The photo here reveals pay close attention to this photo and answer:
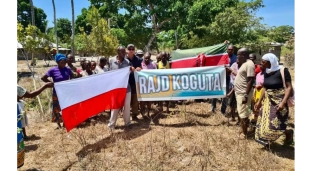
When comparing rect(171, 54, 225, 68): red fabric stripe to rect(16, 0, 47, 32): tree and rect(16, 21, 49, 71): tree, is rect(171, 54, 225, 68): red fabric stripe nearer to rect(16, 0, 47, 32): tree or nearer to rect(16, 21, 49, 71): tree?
rect(16, 21, 49, 71): tree

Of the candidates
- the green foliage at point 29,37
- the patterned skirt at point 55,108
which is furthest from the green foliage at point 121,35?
the patterned skirt at point 55,108

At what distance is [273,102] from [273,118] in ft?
0.83

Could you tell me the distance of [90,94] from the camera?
16.5 feet

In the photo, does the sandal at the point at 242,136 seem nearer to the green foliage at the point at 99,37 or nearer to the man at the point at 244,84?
the man at the point at 244,84

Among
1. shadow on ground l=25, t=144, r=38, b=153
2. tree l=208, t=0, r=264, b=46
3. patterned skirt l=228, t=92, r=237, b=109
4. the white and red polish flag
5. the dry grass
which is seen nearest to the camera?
the dry grass

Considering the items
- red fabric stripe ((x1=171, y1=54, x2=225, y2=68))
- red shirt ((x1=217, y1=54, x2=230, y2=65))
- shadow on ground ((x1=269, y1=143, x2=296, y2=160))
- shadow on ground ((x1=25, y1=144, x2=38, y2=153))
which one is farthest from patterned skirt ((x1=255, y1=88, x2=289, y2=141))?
shadow on ground ((x1=25, y1=144, x2=38, y2=153))

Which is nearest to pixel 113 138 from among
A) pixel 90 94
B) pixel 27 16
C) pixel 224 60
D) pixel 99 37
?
pixel 90 94

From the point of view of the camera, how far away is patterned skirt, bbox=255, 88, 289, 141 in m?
4.05

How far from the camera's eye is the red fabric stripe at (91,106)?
183 inches

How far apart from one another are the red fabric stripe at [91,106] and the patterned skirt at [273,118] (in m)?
2.78

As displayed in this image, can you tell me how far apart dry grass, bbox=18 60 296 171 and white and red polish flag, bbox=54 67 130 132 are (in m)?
0.47

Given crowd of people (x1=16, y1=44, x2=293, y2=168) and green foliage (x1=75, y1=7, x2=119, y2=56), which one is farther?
green foliage (x1=75, y1=7, x2=119, y2=56)

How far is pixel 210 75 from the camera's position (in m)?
5.84
